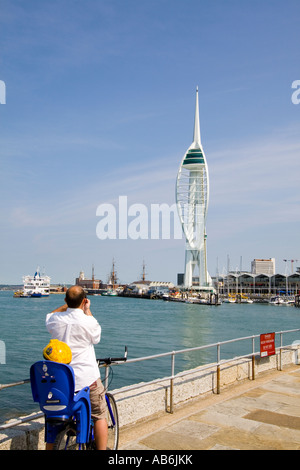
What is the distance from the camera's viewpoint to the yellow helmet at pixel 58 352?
3836mm

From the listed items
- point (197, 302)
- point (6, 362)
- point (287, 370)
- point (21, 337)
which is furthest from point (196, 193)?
point (287, 370)

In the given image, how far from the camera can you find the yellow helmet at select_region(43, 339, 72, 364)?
384 cm

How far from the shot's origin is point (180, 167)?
14312cm

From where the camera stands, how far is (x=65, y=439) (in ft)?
13.0

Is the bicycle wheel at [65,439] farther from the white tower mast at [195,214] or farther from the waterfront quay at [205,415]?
the white tower mast at [195,214]

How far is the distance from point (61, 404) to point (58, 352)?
41 cm

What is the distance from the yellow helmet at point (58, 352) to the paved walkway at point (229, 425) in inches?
79.9

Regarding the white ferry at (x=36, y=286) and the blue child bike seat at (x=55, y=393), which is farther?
the white ferry at (x=36, y=286)

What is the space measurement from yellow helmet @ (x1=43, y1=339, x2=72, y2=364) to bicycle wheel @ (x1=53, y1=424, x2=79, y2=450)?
56 centimetres

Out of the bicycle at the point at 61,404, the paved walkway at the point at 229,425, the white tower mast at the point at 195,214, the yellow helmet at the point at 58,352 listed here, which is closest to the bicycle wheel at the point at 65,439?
the bicycle at the point at 61,404

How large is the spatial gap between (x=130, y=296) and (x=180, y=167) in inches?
2460

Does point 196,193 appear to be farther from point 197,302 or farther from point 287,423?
point 287,423

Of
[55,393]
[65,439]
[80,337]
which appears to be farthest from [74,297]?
[65,439]
